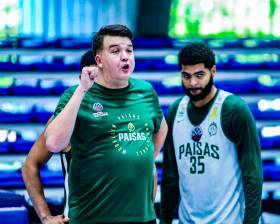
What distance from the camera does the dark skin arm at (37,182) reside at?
294cm

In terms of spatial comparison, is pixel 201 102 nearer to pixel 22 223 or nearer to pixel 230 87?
pixel 22 223

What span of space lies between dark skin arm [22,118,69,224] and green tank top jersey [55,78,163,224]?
260 mm

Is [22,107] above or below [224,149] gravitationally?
below

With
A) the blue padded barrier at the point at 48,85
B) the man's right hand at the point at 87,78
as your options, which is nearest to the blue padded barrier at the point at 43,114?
the blue padded barrier at the point at 48,85

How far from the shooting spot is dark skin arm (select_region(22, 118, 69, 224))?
2.94 metres

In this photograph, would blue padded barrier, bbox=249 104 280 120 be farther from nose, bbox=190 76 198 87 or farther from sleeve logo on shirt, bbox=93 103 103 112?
sleeve logo on shirt, bbox=93 103 103 112

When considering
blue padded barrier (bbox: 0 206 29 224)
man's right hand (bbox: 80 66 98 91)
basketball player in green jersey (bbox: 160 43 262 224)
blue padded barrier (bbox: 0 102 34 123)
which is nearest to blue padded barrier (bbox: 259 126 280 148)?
blue padded barrier (bbox: 0 102 34 123)

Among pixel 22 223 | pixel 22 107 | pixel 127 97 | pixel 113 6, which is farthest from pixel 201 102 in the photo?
pixel 113 6

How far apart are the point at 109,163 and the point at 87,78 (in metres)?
0.36

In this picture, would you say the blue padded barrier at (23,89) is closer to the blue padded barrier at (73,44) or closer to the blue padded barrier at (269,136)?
the blue padded barrier at (73,44)

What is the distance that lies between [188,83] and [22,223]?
106 centimetres

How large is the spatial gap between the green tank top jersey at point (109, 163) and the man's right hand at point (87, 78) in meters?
0.17

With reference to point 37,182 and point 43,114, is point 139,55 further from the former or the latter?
point 37,182

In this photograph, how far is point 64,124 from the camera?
2.50 m
